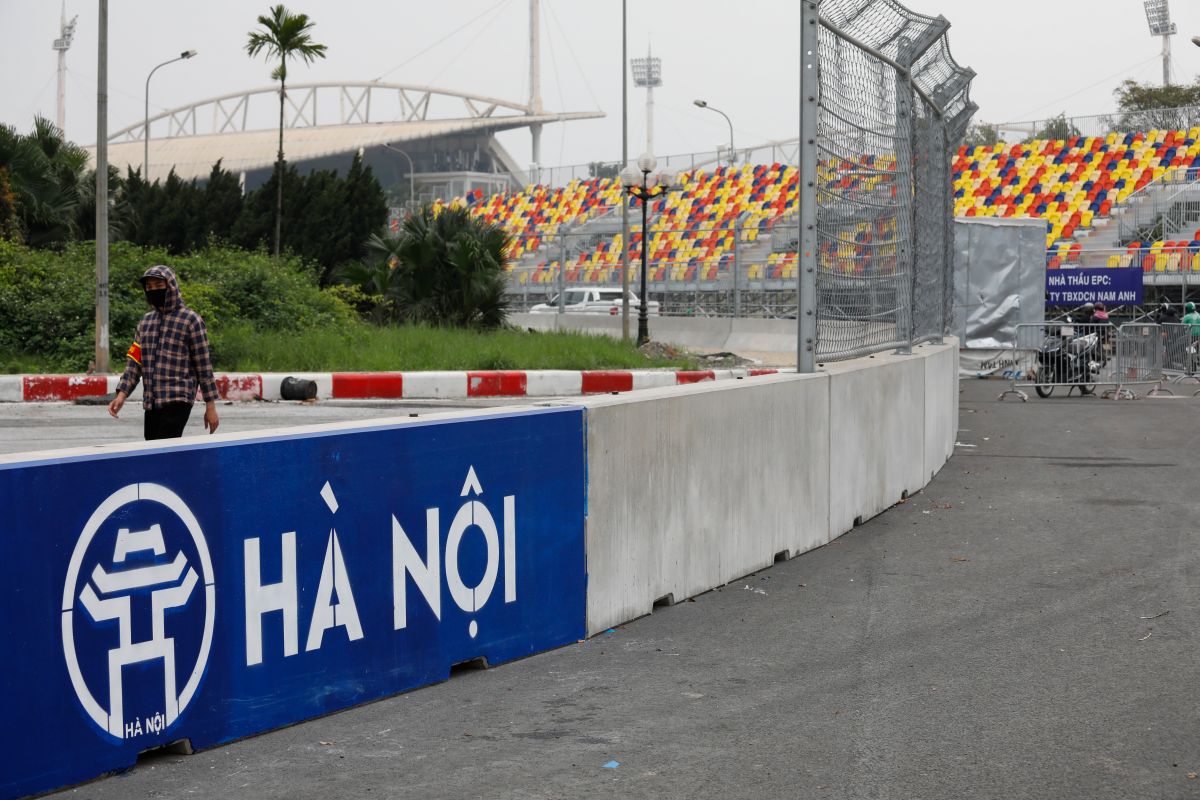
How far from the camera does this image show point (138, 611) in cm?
416

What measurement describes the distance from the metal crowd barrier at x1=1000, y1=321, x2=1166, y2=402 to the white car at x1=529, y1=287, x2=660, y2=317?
1430 cm

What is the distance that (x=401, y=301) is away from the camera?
26.2 meters

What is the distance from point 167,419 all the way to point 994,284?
73.6 feet

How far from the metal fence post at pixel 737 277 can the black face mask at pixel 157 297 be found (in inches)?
981

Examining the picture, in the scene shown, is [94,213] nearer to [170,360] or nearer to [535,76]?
[170,360]

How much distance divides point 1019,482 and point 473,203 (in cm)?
6863

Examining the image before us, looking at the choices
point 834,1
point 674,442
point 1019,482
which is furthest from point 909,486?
point 674,442

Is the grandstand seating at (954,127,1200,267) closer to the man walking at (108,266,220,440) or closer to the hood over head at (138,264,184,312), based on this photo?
the man walking at (108,266,220,440)

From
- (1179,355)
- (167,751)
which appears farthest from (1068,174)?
(167,751)

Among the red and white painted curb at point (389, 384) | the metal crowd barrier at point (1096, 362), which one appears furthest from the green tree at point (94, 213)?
the metal crowd barrier at point (1096, 362)

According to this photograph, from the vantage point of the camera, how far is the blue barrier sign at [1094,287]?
3195cm

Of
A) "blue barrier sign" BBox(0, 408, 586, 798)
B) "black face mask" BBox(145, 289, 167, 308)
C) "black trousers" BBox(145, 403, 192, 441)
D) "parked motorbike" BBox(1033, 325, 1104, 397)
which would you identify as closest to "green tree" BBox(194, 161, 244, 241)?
"parked motorbike" BBox(1033, 325, 1104, 397)

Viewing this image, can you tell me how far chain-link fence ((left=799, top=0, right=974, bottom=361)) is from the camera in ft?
28.0

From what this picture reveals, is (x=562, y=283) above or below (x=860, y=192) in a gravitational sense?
above
